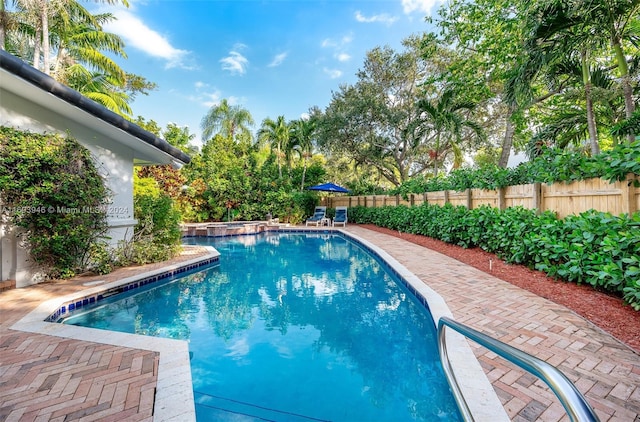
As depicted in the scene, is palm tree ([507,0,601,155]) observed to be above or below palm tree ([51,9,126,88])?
below

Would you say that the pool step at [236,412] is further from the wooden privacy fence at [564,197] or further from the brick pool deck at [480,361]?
the wooden privacy fence at [564,197]

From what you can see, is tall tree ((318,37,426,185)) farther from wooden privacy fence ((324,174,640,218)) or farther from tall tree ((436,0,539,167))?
wooden privacy fence ((324,174,640,218))

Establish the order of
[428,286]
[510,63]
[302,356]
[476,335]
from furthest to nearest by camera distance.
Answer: [510,63] → [428,286] → [302,356] → [476,335]

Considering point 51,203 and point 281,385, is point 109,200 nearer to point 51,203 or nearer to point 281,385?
point 51,203

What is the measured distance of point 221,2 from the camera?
12.6 meters

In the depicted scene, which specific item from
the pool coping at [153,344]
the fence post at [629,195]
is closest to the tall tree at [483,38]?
the fence post at [629,195]

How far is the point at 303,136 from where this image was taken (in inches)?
812

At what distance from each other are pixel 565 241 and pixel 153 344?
6.33 metres

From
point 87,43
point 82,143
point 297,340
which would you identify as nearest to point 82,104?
point 82,143

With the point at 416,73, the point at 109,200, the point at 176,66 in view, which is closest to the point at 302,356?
the point at 109,200

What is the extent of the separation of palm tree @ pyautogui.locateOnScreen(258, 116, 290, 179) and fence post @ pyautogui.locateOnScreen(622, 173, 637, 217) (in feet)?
57.1

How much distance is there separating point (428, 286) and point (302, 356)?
8.96 feet

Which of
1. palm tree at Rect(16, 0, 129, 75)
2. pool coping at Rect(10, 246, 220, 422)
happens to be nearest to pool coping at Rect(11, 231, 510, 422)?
pool coping at Rect(10, 246, 220, 422)

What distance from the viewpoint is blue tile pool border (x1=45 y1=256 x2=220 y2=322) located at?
4383 millimetres
